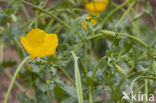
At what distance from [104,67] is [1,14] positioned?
46cm

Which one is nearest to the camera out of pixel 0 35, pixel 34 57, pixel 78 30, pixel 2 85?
pixel 34 57

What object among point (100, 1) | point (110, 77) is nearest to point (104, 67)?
point (110, 77)

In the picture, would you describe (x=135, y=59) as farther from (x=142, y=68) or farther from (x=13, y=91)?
(x=13, y=91)

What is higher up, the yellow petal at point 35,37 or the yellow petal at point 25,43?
the yellow petal at point 35,37

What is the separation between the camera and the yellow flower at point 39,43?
0.82 meters

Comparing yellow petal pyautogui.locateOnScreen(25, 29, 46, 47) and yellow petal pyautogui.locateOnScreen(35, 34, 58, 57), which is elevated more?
yellow petal pyautogui.locateOnScreen(25, 29, 46, 47)

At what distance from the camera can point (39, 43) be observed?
3.14 ft

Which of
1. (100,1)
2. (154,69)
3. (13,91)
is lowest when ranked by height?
(154,69)

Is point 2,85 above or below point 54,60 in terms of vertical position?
above

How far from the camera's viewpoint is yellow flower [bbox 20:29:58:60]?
82 cm

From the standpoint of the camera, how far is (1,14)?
1.02 meters

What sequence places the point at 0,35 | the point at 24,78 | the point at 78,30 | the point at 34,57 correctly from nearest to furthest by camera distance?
the point at 34,57
the point at 78,30
the point at 0,35
the point at 24,78

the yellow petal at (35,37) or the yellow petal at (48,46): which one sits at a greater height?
the yellow petal at (35,37)

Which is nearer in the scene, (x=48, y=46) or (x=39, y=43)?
(x=48, y=46)
